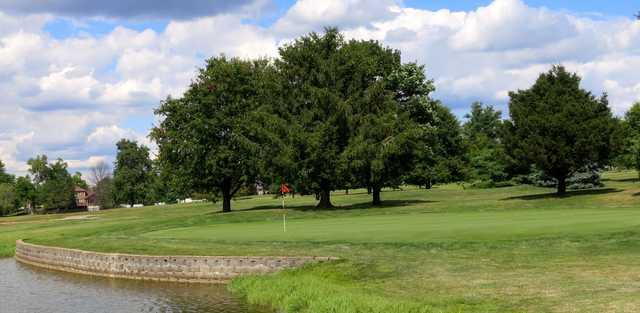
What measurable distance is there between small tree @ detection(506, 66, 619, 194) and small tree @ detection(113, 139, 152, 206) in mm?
125074

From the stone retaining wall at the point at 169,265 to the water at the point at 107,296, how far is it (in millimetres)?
492

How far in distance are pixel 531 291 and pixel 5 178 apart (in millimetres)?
185722

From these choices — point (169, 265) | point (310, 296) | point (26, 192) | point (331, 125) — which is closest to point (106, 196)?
point (26, 192)

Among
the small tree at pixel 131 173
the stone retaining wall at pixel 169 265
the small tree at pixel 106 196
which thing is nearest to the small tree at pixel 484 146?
the stone retaining wall at pixel 169 265

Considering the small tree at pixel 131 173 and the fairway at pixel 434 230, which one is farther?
the small tree at pixel 131 173

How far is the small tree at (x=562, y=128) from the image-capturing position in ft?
161

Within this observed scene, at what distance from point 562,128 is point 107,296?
116 feet

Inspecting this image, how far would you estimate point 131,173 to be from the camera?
539 feet

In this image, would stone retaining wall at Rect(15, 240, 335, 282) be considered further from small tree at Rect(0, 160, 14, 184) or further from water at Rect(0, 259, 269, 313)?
small tree at Rect(0, 160, 14, 184)

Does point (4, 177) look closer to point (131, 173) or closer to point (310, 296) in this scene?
point (131, 173)

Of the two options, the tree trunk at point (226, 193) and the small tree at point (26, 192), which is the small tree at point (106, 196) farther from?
the tree trunk at point (226, 193)

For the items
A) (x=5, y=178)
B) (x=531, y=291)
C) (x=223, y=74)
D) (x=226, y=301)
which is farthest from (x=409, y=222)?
(x=5, y=178)

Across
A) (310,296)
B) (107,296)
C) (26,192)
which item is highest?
(26,192)

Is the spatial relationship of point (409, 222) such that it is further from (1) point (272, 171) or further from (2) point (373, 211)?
(1) point (272, 171)
